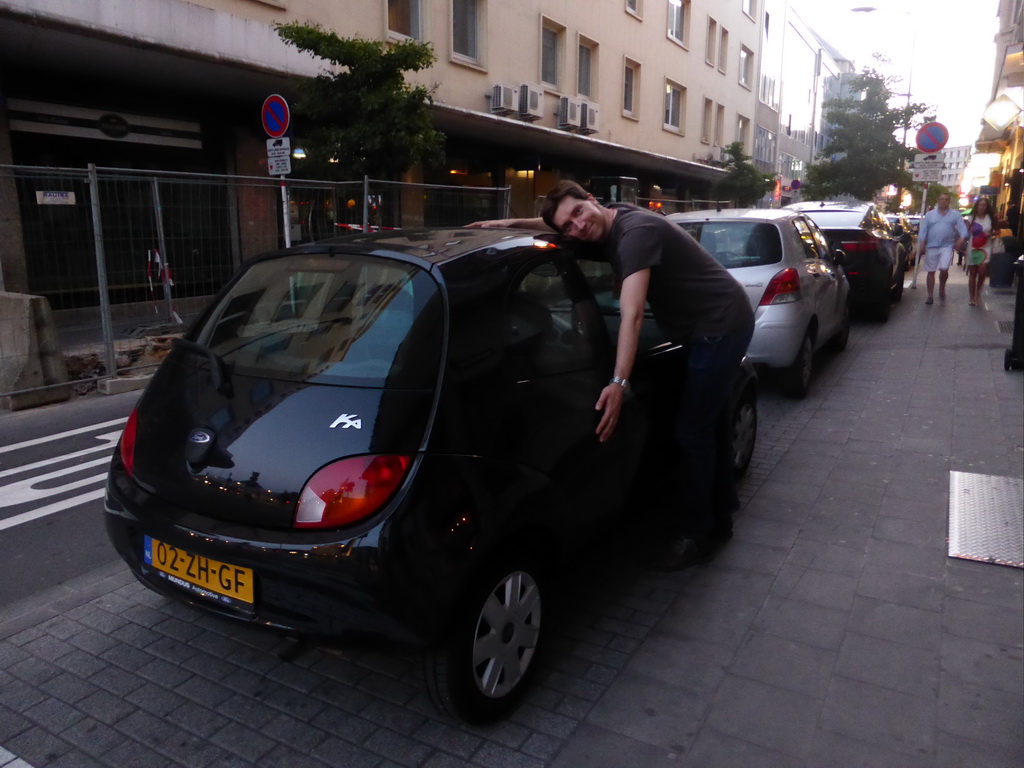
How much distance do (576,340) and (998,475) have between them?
12.0 ft

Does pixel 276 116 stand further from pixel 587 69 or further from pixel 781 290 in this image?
pixel 587 69

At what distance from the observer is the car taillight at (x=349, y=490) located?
A: 2.37 metres

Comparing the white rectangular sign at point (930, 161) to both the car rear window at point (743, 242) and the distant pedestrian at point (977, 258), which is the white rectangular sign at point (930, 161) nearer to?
the distant pedestrian at point (977, 258)

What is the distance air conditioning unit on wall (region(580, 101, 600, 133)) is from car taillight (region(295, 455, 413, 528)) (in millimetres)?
19782

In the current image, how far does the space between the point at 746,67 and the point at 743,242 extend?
32450 mm

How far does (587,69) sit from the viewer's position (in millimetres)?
22469

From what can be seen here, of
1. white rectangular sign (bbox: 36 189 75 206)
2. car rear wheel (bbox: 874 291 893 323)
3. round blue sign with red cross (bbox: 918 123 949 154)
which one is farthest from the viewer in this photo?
round blue sign with red cross (bbox: 918 123 949 154)

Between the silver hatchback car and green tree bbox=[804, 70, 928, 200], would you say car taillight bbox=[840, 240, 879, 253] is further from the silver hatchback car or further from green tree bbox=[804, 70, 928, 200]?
green tree bbox=[804, 70, 928, 200]

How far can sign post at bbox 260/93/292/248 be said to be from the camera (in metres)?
9.69

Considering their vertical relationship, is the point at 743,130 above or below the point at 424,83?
above

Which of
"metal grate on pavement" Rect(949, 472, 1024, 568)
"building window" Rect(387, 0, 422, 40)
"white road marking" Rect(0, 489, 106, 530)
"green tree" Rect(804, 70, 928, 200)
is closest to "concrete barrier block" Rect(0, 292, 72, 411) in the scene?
"white road marking" Rect(0, 489, 106, 530)

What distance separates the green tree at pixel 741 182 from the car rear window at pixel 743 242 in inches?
879

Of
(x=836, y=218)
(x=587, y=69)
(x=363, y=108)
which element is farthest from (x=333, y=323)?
(x=587, y=69)

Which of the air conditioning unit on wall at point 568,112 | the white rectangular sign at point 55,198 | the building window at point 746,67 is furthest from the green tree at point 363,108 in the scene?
the building window at point 746,67
